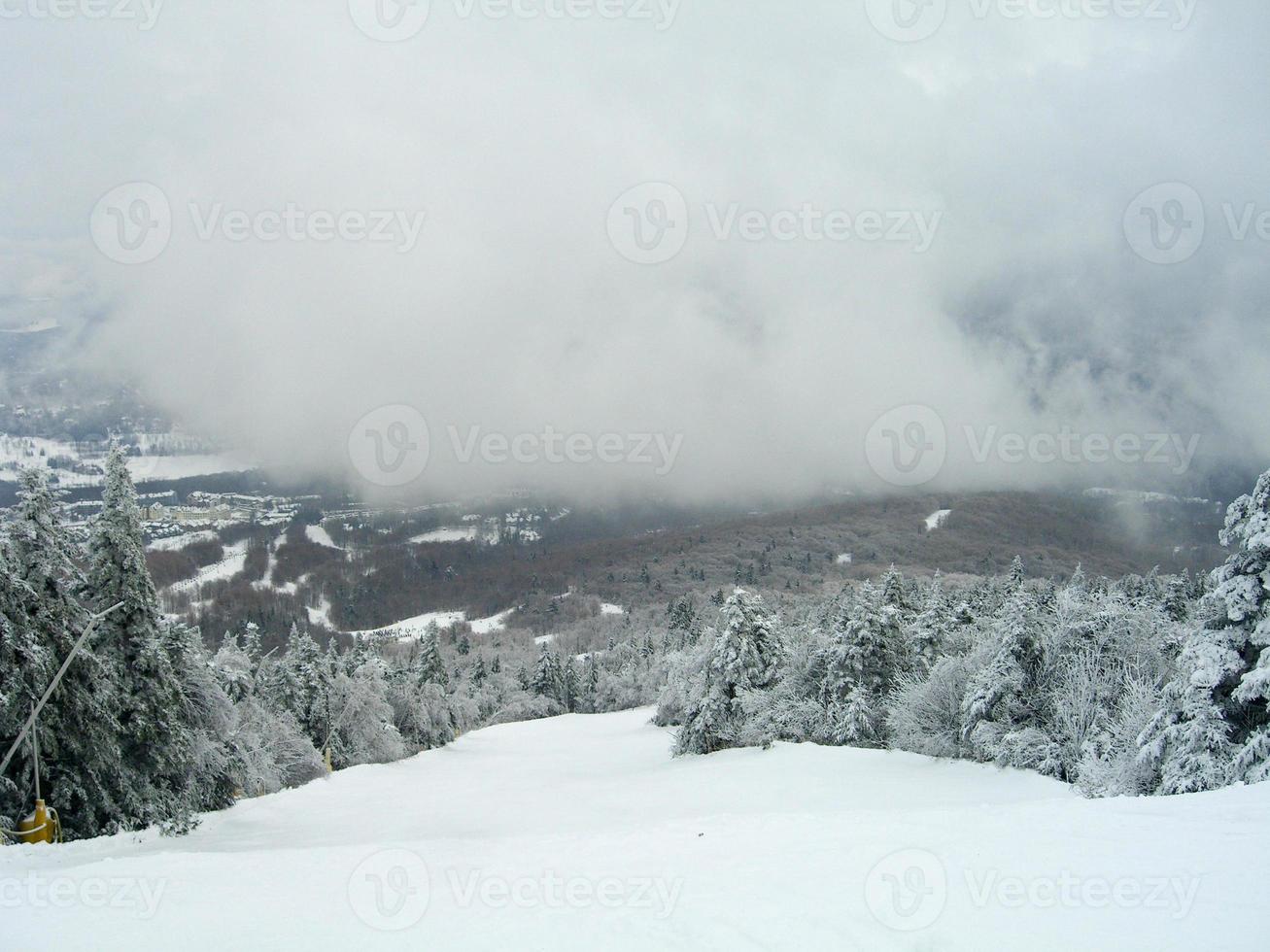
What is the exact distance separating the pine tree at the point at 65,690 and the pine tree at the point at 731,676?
25233 mm

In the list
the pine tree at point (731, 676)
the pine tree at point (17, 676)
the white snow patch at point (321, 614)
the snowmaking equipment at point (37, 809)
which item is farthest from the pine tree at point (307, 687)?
the white snow patch at point (321, 614)

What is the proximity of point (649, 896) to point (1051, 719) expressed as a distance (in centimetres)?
1951

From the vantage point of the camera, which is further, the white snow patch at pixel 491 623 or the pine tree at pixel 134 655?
the white snow patch at pixel 491 623

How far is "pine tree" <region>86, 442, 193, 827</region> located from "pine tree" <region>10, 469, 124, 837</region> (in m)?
0.48

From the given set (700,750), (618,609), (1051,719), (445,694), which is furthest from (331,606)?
(1051,719)

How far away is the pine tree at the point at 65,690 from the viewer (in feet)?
52.7

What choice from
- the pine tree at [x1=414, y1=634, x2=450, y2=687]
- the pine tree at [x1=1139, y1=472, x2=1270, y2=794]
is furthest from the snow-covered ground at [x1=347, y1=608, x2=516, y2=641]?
the pine tree at [x1=1139, y1=472, x2=1270, y2=794]

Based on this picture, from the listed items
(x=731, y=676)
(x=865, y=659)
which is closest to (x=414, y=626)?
(x=731, y=676)

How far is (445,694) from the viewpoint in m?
52.3

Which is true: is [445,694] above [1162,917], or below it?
below

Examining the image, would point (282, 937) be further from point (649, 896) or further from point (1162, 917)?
point (1162, 917)

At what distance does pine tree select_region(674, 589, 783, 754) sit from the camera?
34.9m

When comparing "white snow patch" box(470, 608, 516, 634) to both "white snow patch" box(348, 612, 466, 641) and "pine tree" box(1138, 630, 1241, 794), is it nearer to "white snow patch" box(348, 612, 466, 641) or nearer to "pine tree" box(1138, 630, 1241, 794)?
"white snow patch" box(348, 612, 466, 641)

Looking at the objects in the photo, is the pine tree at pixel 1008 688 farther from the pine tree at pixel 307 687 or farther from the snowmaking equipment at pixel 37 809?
the pine tree at pixel 307 687
